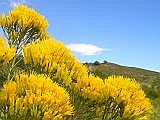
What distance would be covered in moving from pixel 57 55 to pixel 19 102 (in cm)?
116

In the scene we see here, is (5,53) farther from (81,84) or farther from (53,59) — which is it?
(81,84)

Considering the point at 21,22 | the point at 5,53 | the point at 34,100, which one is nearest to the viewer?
the point at 34,100

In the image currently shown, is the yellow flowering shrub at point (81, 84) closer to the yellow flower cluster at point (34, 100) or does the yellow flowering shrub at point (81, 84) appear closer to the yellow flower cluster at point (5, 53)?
the yellow flower cluster at point (5, 53)

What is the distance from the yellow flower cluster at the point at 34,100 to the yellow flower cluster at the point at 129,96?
939mm

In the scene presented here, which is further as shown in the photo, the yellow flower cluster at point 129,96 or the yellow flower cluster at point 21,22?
the yellow flower cluster at point 21,22

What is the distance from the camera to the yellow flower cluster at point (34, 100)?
3760mm

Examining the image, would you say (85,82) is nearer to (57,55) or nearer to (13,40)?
(57,55)

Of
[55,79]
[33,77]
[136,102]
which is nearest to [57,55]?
[55,79]

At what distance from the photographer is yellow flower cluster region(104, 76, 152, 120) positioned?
4.82 meters

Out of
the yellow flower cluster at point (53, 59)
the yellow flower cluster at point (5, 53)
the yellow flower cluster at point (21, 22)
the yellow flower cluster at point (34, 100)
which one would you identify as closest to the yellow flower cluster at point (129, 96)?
the yellow flower cluster at point (53, 59)

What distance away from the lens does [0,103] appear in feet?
13.3

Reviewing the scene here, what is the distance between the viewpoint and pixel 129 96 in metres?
4.87

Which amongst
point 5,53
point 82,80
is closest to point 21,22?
point 5,53

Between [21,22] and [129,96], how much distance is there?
182cm
